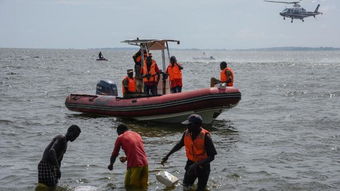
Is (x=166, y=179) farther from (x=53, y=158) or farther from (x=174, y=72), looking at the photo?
(x=174, y=72)

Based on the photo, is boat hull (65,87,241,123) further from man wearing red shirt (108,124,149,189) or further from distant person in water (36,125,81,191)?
distant person in water (36,125,81,191)

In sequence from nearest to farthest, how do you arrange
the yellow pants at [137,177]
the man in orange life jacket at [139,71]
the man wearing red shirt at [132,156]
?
1. the man wearing red shirt at [132,156]
2. the yellow pants at [137,177]
3. the man in orange life jacket at [139,71]

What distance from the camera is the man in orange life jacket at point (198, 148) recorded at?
23.6 ft

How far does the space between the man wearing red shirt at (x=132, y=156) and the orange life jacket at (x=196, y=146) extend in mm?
806

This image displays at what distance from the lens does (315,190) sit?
9250 millimetres

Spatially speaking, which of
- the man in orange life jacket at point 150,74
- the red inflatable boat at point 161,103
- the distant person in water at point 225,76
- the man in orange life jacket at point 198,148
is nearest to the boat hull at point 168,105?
the red inflatable boat at point 161,103

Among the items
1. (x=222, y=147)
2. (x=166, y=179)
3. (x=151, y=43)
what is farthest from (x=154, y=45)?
(x=166, y=179)

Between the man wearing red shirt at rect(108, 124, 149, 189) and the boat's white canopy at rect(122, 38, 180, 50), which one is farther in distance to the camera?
the boat's white canopy at rect(122, 38, 180, 50)

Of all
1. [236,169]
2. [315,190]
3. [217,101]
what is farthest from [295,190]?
[217,101]

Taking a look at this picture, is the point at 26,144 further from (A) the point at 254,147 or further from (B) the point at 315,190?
(B) the point at 315,190

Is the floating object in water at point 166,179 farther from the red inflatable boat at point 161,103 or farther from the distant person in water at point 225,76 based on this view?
the distant person in water at point 225,76

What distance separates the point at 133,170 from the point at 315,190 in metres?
3.36

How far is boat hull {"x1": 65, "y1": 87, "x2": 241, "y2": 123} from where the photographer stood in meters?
14.4

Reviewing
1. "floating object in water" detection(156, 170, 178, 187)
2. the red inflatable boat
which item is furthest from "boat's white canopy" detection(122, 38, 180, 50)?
"floating object in water" detection(156, 170, 178, 187)
